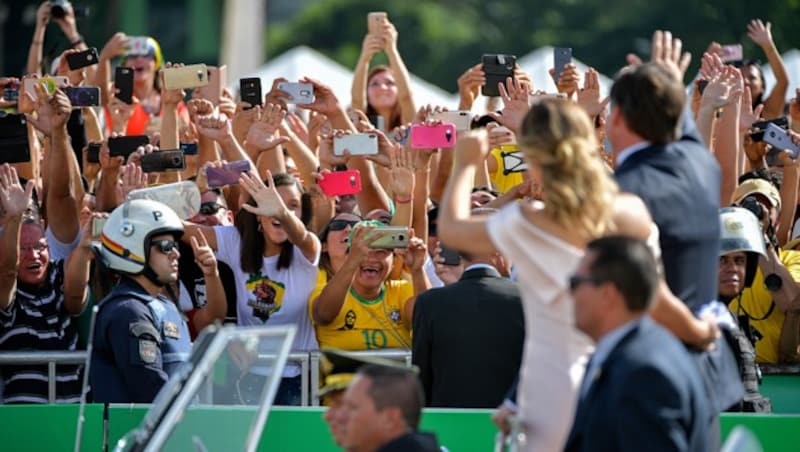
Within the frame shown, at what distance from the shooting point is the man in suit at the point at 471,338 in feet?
27.6

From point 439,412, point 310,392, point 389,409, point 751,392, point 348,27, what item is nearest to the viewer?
point 389,409

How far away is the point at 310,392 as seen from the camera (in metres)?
9.59

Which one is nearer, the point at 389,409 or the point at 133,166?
the point at 389,409

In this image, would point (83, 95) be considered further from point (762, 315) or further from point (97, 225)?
point (762, 315)

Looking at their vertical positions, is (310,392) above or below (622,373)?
below

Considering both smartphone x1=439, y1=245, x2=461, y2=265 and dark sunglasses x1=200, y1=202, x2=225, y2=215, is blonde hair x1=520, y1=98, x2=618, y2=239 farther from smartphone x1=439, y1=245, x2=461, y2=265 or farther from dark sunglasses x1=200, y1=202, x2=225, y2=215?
dark sunglasses x1=200, y1=202, x2=225, y2=215

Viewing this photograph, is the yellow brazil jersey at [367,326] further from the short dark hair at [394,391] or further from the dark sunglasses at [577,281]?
the dark sunglasses at [577,281]

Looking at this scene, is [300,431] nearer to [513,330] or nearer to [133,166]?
[513,330]

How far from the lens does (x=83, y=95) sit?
1121 cm

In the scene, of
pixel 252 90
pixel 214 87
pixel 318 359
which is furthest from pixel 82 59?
pixel 318 359

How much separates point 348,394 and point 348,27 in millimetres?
53651

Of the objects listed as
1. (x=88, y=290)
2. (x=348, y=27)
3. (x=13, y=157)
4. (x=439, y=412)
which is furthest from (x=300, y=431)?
(x=348, y=27)

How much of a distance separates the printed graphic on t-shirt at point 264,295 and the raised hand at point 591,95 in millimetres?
2157

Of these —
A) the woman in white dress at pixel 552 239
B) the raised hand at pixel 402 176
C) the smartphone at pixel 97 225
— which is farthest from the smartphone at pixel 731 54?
the woman in white dress at pixel 552 239
